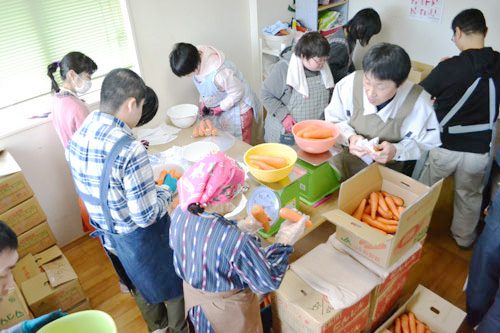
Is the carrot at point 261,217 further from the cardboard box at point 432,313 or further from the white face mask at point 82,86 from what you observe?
the white face mask at point 82,86

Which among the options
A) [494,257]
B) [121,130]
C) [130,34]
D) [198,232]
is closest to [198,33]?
[130,34]

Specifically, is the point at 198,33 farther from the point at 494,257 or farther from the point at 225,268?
the point at 494,257

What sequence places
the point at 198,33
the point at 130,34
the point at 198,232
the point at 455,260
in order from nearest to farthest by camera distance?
1. the point at 198,232
2. the point at 455,260
3. the point at 130,34
4. the point at 198,33

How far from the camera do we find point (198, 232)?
132 centimetres

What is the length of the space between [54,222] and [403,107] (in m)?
2.58

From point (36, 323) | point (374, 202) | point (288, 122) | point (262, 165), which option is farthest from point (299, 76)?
point (36, 323)

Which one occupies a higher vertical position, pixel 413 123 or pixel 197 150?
pixel 413 123

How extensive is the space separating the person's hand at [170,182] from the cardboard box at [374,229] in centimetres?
83

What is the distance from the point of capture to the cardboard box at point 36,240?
2480 millimetres

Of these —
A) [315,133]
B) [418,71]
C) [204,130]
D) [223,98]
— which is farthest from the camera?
[418,71]

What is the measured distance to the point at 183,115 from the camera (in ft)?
9.64

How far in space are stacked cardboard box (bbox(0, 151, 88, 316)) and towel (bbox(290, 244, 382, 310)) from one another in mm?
1525

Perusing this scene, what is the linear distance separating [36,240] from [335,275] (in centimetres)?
203

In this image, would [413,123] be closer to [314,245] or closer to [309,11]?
[314,245]
